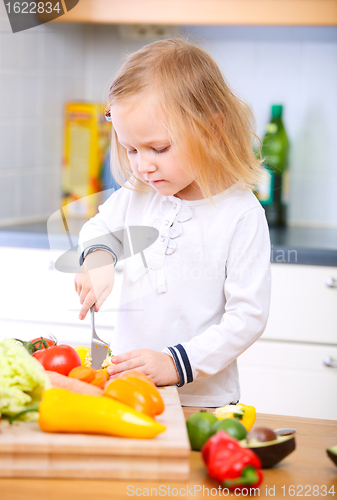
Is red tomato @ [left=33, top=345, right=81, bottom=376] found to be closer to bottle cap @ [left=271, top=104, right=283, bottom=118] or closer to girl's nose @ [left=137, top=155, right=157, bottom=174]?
girl's nose @ [left=137, top=155, right=157, bottom=174]

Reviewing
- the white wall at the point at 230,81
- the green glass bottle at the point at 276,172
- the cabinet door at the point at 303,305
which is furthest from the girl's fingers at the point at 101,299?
the green glass bottle at the point at 276,172

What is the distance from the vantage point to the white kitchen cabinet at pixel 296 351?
1.50 metres

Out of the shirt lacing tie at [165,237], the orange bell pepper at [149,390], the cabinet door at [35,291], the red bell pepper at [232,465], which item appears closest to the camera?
the red bell pepper at [232,465]

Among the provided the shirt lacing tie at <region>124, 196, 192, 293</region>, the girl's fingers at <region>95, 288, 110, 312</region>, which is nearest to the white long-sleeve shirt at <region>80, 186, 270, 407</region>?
the shirt lacing tie at <region>124, 196, 192, 293</region>

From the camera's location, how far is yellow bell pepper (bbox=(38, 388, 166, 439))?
54 centimetres

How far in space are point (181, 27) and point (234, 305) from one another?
1.36m

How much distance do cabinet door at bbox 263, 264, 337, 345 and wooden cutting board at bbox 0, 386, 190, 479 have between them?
1.03m

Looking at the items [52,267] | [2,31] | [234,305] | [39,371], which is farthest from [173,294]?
[2,31]

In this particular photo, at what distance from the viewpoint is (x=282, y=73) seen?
1.93m

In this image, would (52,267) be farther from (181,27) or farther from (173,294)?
(181,27)

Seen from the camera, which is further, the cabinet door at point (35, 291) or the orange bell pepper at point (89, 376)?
the cabinet door at point (35, 291)

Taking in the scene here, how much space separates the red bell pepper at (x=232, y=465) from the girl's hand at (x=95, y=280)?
1.16ft

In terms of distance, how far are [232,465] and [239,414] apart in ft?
0.54

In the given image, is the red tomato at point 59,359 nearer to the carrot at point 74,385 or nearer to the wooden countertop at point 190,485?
the carrot at point 74,385
